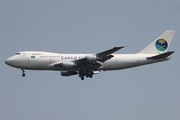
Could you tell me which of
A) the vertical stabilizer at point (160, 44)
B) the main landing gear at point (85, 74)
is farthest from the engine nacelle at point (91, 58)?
the vertical stabilizer at point (160, 44)

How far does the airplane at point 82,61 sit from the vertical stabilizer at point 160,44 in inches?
42.3

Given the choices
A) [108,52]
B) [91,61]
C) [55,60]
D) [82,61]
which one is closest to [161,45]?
[108,52]

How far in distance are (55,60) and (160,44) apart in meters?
16.9

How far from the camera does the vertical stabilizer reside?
6284cm

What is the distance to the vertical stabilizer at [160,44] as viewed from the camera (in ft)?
206

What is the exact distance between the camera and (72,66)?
58125mm

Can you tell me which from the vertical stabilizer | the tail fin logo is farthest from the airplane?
the tail fin logo

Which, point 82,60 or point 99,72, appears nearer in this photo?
point 82,60

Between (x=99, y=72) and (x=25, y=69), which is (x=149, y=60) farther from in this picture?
(x=25, y=69)

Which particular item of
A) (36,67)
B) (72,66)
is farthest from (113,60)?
(36,67)

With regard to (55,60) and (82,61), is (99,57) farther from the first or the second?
(55,60)

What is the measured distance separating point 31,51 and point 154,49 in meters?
19.0

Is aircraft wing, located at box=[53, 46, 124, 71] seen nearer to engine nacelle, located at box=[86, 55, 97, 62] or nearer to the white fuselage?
engine nacelle, located at box=[86, 55, 97, 62]

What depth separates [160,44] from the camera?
63750 millimetres
